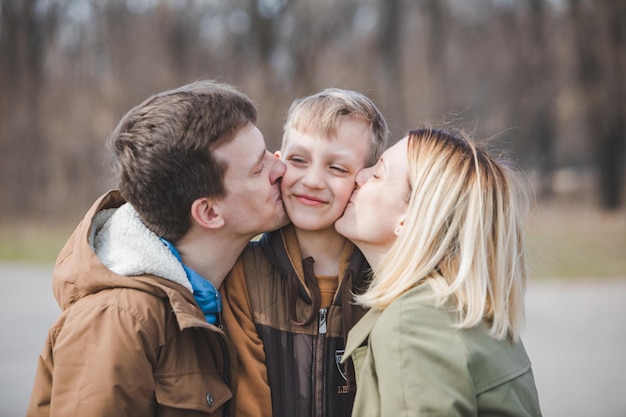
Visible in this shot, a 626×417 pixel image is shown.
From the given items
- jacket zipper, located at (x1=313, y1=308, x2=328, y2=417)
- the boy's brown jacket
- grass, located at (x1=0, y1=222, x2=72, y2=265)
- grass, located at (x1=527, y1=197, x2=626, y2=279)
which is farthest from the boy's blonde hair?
grass, located at (x1=0, y1=222, x2=72, y2=265)

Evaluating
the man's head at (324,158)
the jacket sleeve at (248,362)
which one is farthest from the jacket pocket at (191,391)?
the man's head at (324,158)

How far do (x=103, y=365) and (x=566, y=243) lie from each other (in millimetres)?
12480

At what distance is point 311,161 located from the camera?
110 inches

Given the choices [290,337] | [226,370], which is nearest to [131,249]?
[226,370]

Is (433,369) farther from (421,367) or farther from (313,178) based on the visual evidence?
(313,178)

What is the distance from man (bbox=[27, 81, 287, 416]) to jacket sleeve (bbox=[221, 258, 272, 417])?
0.18 ft

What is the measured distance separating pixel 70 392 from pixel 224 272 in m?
0.81

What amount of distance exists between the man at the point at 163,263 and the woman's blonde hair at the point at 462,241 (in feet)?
2.07

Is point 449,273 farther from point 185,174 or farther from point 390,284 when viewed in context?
point 185,174

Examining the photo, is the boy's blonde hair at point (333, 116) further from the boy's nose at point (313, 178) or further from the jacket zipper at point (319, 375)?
the jacket zipper at point (319, 375)

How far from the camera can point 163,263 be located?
7.93 ft

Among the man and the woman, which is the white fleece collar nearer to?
the man

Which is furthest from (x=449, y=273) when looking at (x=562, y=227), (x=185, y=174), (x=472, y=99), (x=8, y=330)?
(x=472, y=99)

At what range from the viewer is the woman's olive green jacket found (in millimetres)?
2057
